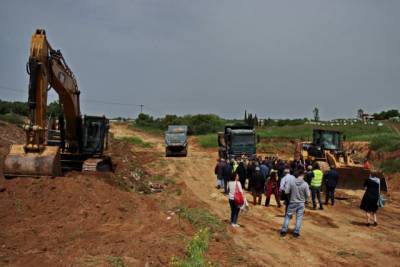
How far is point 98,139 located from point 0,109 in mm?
36248

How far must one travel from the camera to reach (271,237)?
11.4 m

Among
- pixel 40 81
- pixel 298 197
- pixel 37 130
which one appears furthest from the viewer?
pixel 40 81

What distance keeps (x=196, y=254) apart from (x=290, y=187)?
4407 mm

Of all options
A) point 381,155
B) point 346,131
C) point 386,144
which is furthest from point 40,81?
point 346,131

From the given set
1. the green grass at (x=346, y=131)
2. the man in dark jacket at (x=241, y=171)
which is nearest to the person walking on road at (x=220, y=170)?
the man in dark jacket at (x=241, y=171)

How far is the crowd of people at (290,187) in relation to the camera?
1136 centimetres

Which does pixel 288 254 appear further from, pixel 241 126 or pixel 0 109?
pixel 0 109

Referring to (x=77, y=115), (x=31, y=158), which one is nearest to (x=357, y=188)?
(x=77, y=115)

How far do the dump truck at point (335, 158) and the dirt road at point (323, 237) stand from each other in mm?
2503

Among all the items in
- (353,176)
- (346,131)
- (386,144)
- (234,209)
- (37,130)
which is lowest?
(234,209)

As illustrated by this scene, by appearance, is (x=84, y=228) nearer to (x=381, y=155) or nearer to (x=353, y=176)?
(x=353, y=176)

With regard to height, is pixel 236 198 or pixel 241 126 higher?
pixel 241 126

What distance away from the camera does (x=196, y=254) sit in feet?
25.9

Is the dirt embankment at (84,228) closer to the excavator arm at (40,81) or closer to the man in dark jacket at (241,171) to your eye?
the excavator arm at (40,81)
